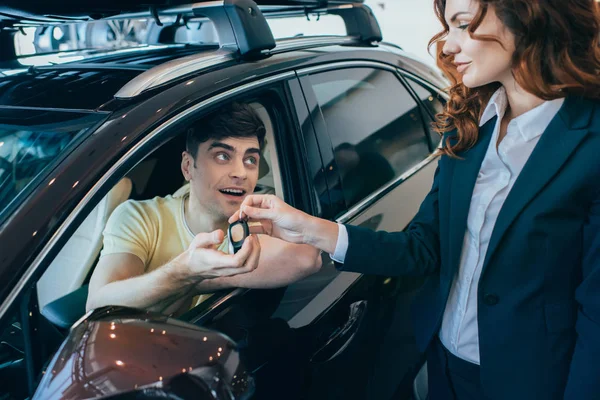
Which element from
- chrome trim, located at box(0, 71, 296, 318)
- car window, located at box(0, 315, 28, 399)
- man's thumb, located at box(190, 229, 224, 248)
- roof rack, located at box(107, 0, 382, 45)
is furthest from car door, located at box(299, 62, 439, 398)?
car window, located at box(0, 315, 28, 399)

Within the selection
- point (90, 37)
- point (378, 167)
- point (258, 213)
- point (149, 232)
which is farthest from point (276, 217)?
point (90, 37)

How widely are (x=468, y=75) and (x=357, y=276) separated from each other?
68cm

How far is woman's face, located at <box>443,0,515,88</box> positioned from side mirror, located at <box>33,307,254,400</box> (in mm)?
844

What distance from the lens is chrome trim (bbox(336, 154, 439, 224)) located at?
5.96ft

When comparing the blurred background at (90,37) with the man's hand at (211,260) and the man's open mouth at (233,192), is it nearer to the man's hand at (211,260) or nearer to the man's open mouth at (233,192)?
the man's open mouth at (233,192)

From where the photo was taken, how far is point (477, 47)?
4.25 ft

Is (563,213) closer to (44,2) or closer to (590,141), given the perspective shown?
(590,141)

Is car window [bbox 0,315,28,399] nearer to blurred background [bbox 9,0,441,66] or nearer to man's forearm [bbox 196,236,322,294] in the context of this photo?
man's forearm [bbox 196,236,322,294]

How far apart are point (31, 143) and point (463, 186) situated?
105 cm

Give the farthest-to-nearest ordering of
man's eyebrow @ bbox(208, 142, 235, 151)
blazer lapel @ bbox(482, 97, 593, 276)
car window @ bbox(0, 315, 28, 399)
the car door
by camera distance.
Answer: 1. the car door
2. man's eyebrow @ bbox(208, 142, 235, 151)
3. blazer lapel @ bbox(482, 97, 593, 276)
4. car window @ bbox(0, 315, 28, 399)

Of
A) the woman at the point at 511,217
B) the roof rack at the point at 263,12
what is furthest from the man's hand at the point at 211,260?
the roof rack at the point at 263,12

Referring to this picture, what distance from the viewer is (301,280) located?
5.12 feet

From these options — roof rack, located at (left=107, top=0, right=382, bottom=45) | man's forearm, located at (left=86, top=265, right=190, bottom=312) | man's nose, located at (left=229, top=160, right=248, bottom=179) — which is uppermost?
roof rack, located at (left=107, top=0, right=382, bottom=45)

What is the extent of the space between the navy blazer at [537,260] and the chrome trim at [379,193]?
11.6 inches
